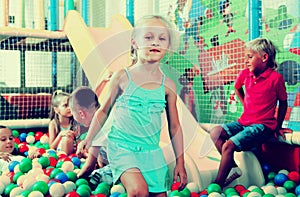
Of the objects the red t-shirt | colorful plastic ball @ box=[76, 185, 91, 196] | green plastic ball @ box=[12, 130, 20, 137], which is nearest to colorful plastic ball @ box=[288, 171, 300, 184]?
the red t-shirt

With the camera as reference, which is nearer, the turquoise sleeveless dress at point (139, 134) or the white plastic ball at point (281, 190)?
the turquoise sleeveless dress at point (139, 134)

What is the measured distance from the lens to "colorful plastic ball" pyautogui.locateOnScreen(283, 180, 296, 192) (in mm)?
1938

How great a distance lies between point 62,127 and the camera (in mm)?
2756

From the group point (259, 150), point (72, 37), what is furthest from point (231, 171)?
point (72, 37)

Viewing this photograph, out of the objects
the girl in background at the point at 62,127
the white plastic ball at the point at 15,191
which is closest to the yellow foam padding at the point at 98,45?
the girl in background at the point at 62,127

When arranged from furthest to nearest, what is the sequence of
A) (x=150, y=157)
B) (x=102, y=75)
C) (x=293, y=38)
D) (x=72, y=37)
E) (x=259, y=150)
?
(x=72, y=37) → (x=293, y=38) → (x=102, y=75) → (x=259, y=150) → (x=150, y=157)

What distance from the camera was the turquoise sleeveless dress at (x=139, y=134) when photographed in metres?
1.43

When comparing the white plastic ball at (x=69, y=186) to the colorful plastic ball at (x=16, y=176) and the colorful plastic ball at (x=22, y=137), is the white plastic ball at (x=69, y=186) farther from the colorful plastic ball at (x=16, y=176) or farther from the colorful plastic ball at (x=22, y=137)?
the colorful plastic ball at (x=22, y=137)

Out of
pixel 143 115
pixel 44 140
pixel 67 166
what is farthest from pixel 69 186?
pixel 44 140

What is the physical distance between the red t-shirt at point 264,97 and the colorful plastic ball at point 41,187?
984mm

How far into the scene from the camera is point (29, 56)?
4855mm

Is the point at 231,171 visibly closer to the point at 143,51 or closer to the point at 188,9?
the point at 143,51

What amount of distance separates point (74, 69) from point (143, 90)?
2.33 metres

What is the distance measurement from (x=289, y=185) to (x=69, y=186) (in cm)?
94
